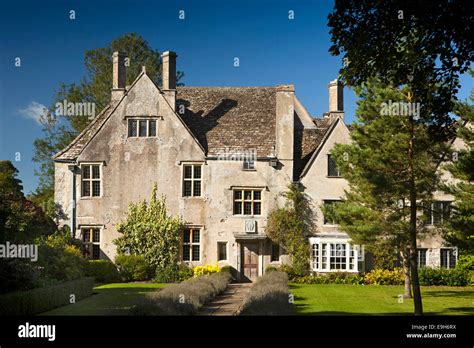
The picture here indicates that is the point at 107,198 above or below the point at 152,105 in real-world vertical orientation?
below

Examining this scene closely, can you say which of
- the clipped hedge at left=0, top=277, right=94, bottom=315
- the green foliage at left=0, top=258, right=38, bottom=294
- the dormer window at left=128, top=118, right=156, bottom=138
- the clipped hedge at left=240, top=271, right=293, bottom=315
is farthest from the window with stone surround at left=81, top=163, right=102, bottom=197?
the clipped hedge at left=240, top=271, right=293, bottom=315

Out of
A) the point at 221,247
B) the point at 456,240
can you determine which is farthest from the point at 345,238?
the point at 456,240

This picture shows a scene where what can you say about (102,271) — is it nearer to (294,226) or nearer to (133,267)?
(133,267)

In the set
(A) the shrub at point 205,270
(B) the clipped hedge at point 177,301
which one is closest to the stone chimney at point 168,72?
(A) the shrub at point 205,270

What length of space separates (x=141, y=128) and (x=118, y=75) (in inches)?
101

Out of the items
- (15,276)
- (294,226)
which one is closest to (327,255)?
(294,226)

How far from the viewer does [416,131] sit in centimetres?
1662

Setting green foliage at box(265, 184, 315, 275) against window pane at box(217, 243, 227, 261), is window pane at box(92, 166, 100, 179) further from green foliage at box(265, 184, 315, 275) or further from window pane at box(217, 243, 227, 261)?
green foliage at box(265, 184, 315, 275)

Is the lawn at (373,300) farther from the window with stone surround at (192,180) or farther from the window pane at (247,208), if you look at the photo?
the window with stone surround at (192,180)

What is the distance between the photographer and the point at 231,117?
28.2 m

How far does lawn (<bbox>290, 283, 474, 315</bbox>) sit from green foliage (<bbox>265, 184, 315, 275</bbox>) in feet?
7.23

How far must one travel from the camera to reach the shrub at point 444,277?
25156 millimetres
